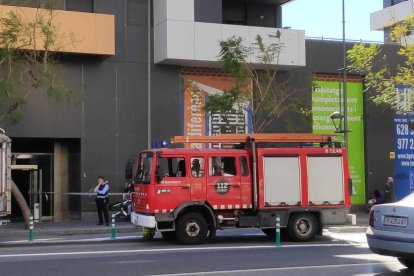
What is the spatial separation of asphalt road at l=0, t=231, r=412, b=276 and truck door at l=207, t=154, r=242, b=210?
107cm

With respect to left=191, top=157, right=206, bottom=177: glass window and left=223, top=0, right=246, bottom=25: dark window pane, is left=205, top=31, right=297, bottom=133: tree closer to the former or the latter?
left=223, top=0, right=246, bottom=25: dark window pane

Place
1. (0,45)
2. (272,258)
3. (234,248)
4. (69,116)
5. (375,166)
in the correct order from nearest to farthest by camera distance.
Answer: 1. (272,258)
2. (234,248)
3. (0,45)
4. (69,116)
5. (375,166)

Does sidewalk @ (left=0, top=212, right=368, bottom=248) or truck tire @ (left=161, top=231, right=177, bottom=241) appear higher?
truck tire @ (left=161, top=231, right=177, bottom=241)

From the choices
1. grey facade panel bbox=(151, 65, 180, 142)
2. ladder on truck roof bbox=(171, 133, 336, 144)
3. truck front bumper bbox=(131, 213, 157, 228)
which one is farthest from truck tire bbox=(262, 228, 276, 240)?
grey facade panel bbox=(151, 65, 180, 142)

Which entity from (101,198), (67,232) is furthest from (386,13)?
(67,232)

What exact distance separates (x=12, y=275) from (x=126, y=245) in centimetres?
526

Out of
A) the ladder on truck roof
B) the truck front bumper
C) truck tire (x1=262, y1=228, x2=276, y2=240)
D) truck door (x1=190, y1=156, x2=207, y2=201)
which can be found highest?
the ladder on truck roof

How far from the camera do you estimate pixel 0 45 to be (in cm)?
1977

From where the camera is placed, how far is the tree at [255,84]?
74.8 ft

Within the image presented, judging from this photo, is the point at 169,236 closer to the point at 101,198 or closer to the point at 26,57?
the point at 101,198

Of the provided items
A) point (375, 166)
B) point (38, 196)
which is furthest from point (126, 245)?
point (375, 166)

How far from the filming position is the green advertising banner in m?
28.2

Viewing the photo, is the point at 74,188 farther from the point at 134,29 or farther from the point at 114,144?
the point at 134,29

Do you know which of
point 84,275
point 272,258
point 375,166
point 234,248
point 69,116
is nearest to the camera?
point 84,275
